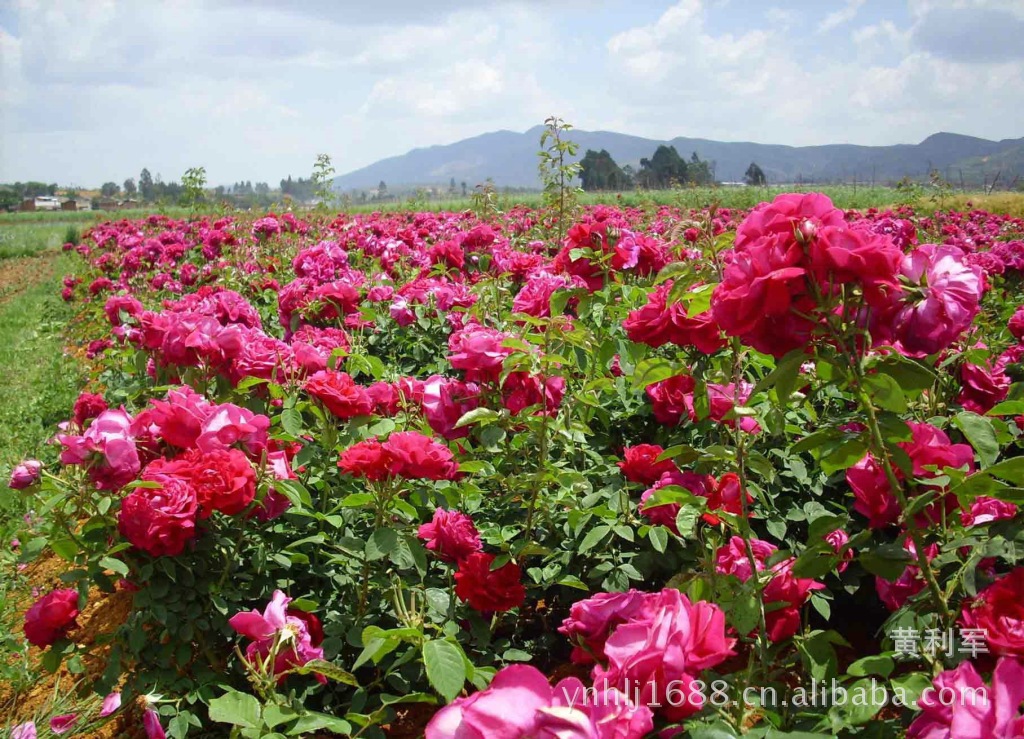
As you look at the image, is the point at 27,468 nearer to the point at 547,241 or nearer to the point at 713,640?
the point at 713,640

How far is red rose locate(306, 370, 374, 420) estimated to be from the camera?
4.70 feet

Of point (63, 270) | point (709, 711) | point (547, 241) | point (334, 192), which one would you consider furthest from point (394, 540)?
point (63, 270)

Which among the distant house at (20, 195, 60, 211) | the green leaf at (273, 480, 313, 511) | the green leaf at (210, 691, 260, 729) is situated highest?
the distant house at (20, 195, 60, 211)

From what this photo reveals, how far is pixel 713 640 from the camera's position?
2.50 ft

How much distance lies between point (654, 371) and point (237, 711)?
2.65 ft

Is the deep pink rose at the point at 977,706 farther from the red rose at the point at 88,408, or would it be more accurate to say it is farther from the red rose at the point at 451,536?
the red rose at the point at 88,408

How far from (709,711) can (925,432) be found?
575 mm

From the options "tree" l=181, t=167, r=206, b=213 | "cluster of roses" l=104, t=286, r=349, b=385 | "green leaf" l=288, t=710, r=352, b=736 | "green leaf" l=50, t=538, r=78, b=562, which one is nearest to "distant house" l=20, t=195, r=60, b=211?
"tree" l=181, t=167, r=206, b=213

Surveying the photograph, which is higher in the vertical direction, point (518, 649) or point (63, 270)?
point (63, 270)

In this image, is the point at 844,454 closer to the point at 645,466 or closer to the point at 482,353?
the point at 645,466

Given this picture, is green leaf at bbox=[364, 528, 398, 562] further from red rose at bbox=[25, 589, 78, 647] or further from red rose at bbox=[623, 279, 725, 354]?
red rose at bbox=[25, 589, 78, 647]

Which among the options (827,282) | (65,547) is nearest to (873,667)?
(827,282)

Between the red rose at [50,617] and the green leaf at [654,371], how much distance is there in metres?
1.33

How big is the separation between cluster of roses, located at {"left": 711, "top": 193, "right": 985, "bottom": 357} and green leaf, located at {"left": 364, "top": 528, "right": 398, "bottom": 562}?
764 millimetres
